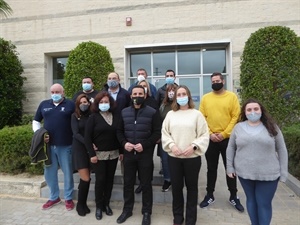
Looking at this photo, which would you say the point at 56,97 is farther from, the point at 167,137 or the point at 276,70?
the point at 276,70

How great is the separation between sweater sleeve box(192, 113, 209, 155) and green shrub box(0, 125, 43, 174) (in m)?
3.76

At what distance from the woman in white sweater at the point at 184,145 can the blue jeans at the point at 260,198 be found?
0.69 m

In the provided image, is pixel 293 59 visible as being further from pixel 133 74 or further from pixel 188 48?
pixel 133 74

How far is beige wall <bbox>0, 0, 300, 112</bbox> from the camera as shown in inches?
379

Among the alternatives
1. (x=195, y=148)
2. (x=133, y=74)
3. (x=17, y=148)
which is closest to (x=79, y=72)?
(x=133, y=74)

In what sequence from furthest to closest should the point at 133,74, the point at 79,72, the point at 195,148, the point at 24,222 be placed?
the point at 133,74
the point at 79,72
the point at 24,222
the point at 195,148

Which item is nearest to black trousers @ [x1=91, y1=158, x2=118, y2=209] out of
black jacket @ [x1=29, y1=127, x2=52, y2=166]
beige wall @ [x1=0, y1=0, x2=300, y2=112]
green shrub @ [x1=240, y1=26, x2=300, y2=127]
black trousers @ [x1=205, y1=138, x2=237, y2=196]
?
black jacket @ [x1=29, y1=127, x2=52, y2=166]

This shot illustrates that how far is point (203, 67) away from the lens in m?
10.6

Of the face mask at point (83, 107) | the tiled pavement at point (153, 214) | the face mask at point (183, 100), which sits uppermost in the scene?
the face mask at point (183, 100)

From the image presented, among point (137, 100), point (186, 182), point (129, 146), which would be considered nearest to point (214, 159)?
point (186, 182)

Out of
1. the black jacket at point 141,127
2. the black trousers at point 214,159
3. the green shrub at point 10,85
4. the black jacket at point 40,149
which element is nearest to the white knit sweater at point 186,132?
the black jacket at point 141,127

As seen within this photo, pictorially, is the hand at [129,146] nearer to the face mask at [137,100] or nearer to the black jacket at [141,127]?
the black jacket at [141,127]

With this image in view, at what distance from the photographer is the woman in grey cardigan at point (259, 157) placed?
2.93 m

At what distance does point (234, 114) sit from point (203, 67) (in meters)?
6.98
